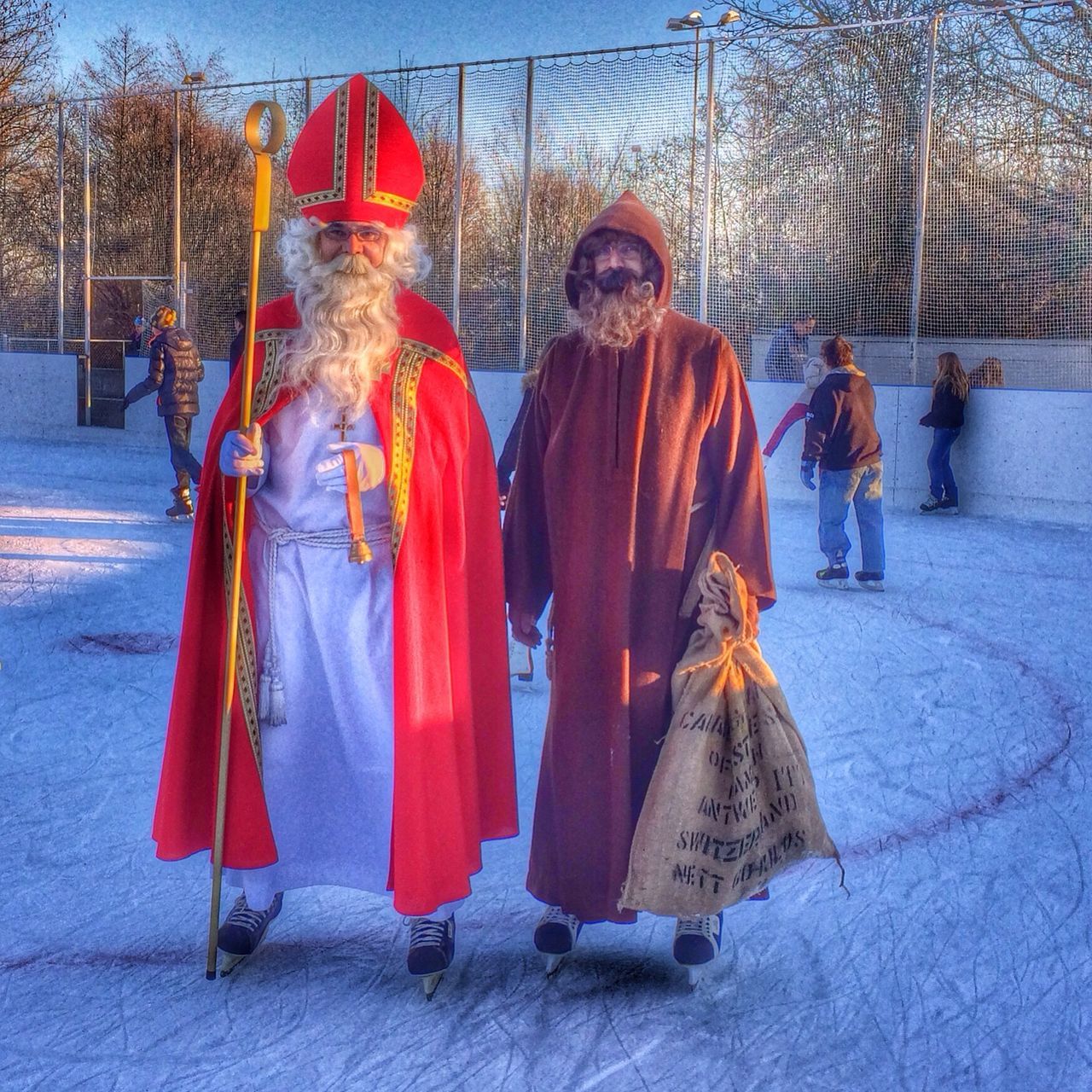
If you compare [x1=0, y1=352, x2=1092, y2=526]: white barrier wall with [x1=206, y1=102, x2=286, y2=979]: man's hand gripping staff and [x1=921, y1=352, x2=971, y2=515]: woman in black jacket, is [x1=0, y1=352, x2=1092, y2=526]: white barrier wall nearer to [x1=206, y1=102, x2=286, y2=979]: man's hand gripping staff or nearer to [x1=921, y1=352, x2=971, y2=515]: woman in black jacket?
[x1=921, y1=352, x2=971, y2=515]: woman in black jacket

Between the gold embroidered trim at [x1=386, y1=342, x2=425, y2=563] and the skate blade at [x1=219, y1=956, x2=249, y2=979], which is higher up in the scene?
the gold embroidered trim at [x1=386, y1=342, x2=425, y2=563]

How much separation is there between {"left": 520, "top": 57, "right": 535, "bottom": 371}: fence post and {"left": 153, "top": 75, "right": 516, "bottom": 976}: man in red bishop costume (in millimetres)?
11265

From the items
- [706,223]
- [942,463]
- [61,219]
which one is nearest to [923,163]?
[706,223]

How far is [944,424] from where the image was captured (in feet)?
38.5

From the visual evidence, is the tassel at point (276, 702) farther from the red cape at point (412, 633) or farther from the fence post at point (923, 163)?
the fence post at point (923, 163)

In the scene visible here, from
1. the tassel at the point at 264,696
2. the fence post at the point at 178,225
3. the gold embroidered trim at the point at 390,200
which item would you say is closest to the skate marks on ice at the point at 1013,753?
the tassel at the point at 264,696

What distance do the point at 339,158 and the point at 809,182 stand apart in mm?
11100

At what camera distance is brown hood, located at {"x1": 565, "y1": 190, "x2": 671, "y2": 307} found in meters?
2.89

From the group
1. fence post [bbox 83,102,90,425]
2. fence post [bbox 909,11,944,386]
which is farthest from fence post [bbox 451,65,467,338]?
fence post [bbox 83,102,90,425]

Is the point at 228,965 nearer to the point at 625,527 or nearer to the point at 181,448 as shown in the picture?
the point at 625,527

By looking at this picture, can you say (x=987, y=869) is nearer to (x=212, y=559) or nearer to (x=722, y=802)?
(x=722, y=802)

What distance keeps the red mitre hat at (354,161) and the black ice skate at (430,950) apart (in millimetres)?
1703

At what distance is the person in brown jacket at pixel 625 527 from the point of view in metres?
2.90

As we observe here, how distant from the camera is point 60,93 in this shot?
18297mm
